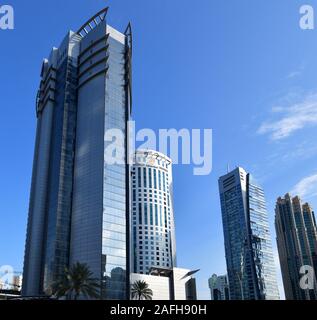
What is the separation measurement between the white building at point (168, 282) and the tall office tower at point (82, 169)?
61.1 ft

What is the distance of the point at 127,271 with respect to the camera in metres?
126

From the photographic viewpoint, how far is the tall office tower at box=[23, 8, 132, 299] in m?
126

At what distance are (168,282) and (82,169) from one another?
53.6m

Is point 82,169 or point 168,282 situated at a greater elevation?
point 82,169

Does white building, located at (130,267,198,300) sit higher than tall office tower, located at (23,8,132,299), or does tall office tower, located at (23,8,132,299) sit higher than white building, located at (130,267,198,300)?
tall office tower, located at (23,8,132,299)

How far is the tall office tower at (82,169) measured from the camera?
126375mm

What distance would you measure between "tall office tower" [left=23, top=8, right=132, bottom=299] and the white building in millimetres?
18625

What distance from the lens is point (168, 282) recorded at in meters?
147

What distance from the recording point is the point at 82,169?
140625mm

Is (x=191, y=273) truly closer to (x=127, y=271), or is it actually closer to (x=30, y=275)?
(x=127, y=271)

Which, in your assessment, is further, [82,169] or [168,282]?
[168,282]

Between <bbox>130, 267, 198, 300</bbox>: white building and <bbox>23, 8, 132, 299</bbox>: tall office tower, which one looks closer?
<bbox>23, 8, 132, 299</bbox>: tall office tower

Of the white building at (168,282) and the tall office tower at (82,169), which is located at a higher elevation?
the tall office tower at (82,169)
